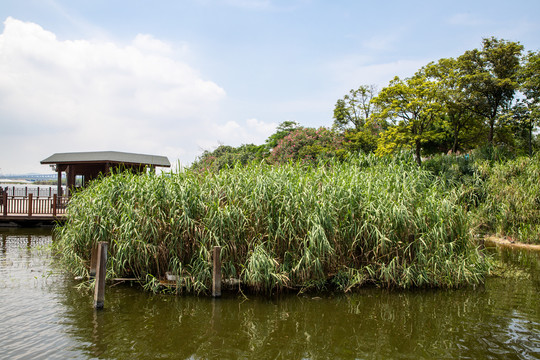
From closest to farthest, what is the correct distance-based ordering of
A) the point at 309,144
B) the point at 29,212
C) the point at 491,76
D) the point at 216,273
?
the point at 216,273 < the point at 29,212 < the point at 491,76 < the point at 309,144

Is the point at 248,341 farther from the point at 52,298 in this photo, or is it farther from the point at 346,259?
the point at 52,298

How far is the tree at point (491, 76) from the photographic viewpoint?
18.9 meters

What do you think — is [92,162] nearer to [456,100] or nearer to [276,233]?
[276,233]

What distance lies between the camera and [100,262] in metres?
6.70

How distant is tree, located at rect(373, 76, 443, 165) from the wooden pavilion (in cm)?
1385

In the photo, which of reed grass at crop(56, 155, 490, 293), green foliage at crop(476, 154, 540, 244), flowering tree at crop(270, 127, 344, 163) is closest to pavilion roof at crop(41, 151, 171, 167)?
flowering tree at crop(270, 127, 344, 163)

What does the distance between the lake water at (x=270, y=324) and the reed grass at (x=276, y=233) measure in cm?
47

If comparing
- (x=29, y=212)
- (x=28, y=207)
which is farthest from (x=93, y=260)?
(x=28, y=207)

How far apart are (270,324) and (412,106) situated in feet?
59.6

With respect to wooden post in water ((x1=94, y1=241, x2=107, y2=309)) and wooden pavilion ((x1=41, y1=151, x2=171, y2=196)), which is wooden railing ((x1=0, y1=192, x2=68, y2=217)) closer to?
wooden pavilion ((x1=41, y1=151, x2=171, y2=196))

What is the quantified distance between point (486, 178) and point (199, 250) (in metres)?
14.8

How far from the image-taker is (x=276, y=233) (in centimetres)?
761

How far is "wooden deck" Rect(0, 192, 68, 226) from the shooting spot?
17297 mm

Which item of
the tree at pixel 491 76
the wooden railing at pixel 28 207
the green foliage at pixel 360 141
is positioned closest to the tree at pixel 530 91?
the tree at pixel 491 76
